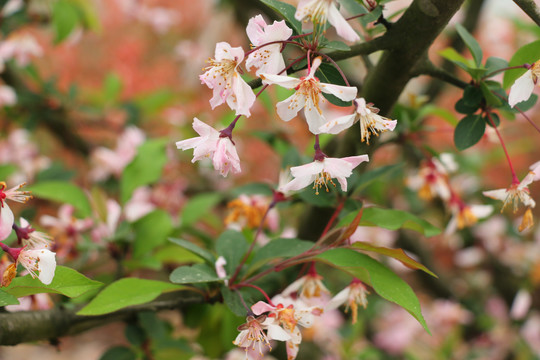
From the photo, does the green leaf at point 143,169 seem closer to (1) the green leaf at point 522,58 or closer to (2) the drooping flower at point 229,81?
(2) the drooping flower at point 229,81

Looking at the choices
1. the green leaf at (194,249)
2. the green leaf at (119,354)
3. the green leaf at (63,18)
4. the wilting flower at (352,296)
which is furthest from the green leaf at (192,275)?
the green leaf at (63,18)

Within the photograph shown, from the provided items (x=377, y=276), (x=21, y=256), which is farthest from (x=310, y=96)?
(x=21, y=256)

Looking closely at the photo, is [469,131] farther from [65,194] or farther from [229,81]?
[65,194]

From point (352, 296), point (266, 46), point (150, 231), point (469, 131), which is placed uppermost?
point (266, 46)

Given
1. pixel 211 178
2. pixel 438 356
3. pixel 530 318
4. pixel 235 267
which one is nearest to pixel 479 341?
pixel 530 318

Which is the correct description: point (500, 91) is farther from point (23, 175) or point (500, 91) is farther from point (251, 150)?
point (251, 150)
